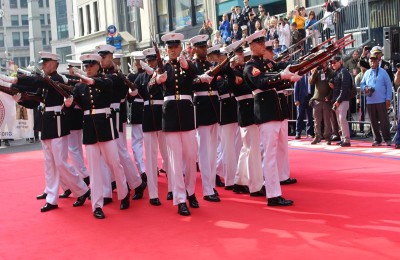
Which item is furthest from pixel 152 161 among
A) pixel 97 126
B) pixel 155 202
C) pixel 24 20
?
pixel 24 20

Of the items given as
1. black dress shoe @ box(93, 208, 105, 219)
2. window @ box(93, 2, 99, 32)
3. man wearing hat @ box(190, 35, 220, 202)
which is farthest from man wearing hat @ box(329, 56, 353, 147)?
window @ box(93, 2, 99, 32)

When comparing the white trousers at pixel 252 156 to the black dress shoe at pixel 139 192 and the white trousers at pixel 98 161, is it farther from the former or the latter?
the white trousers at pixel 98 161

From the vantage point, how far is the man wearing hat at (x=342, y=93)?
13.0 metres

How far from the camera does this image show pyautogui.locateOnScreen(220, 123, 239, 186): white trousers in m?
9.09

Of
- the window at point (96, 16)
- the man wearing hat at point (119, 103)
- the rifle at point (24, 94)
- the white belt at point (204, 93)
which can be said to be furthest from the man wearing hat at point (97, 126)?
the window at point (96, 16)

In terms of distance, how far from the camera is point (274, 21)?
19125mm

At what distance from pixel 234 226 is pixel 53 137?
116 inches

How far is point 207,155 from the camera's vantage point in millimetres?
8422

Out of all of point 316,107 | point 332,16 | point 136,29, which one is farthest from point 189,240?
point 136,29

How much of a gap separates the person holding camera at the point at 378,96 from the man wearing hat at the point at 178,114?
6104 mm

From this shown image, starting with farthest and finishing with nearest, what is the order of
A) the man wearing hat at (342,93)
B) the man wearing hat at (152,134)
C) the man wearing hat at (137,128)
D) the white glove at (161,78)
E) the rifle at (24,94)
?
the man wearing hat at (342,93)
the man wearing hat at (137,128)
the rifle at (24,94)
the man wearing hat at (152,134)
the white glove at (161,78)

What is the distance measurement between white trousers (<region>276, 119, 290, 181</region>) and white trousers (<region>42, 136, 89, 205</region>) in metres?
2.78

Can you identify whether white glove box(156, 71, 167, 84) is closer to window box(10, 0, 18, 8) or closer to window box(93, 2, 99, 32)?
window box(93, 2, 99, 32)

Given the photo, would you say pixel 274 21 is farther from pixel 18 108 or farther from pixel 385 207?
pixel 385 207
